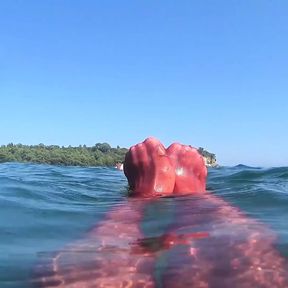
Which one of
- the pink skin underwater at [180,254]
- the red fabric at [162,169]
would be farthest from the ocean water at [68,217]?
the red fabric at [162,169]

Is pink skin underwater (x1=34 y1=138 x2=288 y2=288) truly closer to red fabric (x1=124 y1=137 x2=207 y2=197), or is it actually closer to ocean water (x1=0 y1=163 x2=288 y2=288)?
ocean water (x1=0 y1=163 x2=288 y2=288)

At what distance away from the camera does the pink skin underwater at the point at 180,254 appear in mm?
2434

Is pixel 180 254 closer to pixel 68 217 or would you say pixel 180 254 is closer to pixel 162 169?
pixel 68 217

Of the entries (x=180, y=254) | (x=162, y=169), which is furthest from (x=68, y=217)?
(x=180, y=254)

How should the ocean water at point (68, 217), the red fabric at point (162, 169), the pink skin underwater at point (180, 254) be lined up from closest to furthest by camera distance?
1. the pink skin underwater at point (180, 254)
2. the ocean water at point (68, 217)
3. the red fabric at point (162, 169)

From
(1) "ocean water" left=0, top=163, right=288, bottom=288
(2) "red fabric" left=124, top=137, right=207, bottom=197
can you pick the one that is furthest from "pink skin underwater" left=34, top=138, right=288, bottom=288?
(2) "red fabric" left=124, top=137, right=207, bottom=197

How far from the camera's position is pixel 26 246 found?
10.1 feet

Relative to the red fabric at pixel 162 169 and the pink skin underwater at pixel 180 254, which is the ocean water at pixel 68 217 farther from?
the red fabric at pixel 162 169

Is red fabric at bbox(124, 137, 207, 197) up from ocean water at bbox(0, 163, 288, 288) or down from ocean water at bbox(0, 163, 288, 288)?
up

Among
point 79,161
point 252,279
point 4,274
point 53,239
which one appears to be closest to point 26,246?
point 53,239

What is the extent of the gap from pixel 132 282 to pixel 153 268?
190mm

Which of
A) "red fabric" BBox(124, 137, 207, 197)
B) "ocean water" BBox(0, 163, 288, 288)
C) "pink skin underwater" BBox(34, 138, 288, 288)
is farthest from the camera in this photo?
"red fabric" BBox(124, 137, 207, 197)

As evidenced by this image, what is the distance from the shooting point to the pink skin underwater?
2434 mm

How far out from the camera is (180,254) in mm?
2777
